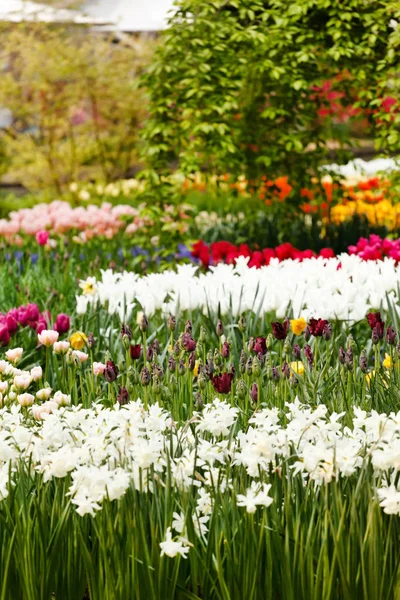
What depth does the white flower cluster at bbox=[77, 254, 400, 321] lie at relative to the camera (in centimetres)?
355

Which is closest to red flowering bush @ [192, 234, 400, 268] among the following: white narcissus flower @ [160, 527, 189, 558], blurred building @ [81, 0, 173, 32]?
white narcissus flower @ [160, 527, 189, 558]

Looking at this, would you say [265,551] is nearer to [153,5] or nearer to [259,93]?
[259,93]

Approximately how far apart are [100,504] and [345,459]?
58cm

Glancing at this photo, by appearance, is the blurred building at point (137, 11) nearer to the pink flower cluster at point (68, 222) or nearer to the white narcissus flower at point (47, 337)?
the pink flower cluster at point (68, 222)

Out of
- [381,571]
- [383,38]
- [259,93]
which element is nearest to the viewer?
[381,571]

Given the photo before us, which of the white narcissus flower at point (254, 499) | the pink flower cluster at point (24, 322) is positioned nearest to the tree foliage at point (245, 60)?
the pink flower cluster at point (24, 322)

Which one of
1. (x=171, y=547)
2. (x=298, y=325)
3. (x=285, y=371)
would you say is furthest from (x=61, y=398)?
(x=298, y=325)

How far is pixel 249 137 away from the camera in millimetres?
7020

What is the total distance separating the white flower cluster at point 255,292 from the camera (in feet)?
11.6

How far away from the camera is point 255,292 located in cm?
378

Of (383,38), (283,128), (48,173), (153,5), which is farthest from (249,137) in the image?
(153,5)

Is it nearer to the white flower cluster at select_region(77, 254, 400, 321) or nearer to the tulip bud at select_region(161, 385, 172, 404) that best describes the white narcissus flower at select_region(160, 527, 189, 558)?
the tulip bud at select_region(161, 385, 172, 404)

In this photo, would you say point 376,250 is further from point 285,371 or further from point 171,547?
point 171,547

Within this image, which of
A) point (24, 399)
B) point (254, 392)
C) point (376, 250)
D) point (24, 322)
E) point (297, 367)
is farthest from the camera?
point (376, 250)
